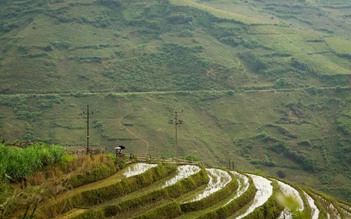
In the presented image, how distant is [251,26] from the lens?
132250 millimetres

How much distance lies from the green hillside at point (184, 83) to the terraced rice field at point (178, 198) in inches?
1471

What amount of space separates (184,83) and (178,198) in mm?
81177

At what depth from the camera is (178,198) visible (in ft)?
94.8

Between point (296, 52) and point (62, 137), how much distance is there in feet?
203

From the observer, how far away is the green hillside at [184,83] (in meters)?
83.7

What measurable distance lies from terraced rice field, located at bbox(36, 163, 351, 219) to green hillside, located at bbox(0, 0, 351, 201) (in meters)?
37.4

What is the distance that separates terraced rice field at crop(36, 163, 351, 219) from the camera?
971 inches

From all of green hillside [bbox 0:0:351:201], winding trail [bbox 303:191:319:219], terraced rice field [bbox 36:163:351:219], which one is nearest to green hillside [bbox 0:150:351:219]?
terraced rice field [bbox 36:163:351:219]

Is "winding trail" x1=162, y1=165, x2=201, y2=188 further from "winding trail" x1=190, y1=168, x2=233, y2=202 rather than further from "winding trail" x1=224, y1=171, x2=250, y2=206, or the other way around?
"winding trail" x1=224, y1=171, x2=250, y2=206

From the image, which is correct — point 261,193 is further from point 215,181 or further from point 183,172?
point 183,172

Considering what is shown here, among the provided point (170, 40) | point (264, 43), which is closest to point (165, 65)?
point (170, 40)

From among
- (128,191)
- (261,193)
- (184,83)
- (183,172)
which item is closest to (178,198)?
(128,191)

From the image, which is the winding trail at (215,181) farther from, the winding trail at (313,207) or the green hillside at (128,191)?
the winding trail at (313,207)

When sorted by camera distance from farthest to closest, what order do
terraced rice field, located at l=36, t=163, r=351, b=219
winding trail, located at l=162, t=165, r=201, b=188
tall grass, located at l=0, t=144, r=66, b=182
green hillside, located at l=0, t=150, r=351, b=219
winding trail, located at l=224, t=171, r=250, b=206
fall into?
1. winding trail, located at l=224, t=171, r=250, b=206
2. winding trail, located at l=162, t=165, r=201, b=188
3. tall grass, located at l=0, t=144, r=66, b=182
4. terraced rice field, located at l=36, t=163, r=351, b=219
5. green hillside, located at l=0, t=150, r=351, b=219
